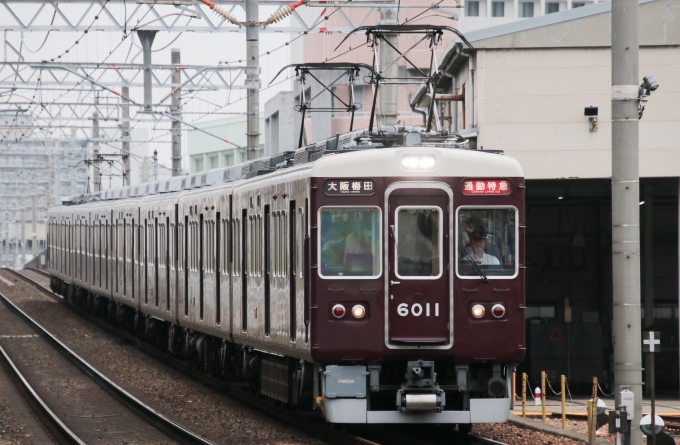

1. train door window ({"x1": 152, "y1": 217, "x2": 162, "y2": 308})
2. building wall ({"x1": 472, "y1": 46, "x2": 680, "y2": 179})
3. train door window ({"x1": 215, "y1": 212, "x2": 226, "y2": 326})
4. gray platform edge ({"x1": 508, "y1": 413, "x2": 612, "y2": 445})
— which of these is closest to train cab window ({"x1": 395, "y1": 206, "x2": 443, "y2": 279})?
gray platform edge ({"x1": 508, "y1": 413, "x2": 612, "y2": 445})

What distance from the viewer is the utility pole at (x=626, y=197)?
920 cm

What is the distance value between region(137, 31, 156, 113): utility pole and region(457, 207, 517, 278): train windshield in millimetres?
14906

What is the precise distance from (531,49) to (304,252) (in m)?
8.12

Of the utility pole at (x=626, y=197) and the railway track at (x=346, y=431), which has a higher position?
the utility pole at (x=626, y=197)

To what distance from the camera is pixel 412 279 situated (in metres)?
10.3

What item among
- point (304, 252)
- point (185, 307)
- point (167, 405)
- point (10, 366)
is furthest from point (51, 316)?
point (304, 252)

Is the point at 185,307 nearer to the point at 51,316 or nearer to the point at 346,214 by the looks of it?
the point at 346,214

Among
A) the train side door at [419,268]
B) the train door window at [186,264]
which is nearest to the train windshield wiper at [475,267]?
the train side door at [419,268]

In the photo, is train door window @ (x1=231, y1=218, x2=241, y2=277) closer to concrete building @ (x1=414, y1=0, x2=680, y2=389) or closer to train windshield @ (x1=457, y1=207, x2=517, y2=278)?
train windshield @ (x1=457, y1=207, x2=517, y2=278)

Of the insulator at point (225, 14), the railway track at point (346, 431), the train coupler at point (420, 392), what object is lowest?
the railway track at point (346, 431)

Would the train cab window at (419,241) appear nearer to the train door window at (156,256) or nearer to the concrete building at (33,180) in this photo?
the train door window at (156,256)

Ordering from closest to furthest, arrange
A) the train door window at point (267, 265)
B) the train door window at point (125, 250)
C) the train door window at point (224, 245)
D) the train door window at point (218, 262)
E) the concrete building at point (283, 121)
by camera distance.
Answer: the train door window at point (267, 265), the train door window at point (224, 245), the train door window at point (218, 262), the train door window at point (125, 250), the concrete building at point (283, 121)

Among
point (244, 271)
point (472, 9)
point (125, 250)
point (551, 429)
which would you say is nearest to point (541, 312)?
point (125, 250)

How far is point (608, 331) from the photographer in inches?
918
